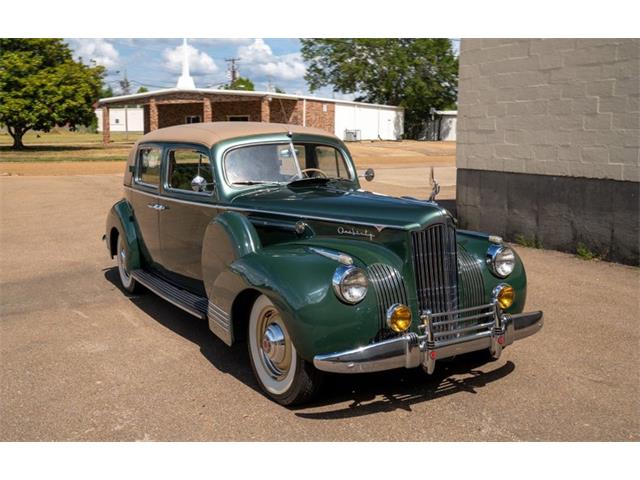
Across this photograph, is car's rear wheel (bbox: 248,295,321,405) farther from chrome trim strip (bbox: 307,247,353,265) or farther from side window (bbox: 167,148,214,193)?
side window (bbox: 167,148,214,193)

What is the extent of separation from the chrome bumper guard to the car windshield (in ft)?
6.36

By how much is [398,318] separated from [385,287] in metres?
0.22

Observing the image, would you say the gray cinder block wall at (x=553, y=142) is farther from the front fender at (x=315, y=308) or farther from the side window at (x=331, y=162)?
the front fender at (x=315, y=308)

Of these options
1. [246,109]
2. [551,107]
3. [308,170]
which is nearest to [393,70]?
[246,109]

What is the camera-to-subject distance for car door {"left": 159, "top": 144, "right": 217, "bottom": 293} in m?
5.48

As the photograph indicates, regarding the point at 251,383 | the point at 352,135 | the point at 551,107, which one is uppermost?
the point at 352,135

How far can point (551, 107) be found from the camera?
905 cm

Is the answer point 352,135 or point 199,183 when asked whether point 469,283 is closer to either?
point 199,183

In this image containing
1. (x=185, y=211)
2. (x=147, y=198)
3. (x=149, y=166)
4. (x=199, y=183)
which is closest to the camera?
(x=199, y=183)

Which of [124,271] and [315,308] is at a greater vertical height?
[315,308]

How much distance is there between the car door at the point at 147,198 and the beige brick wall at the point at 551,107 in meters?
5.57

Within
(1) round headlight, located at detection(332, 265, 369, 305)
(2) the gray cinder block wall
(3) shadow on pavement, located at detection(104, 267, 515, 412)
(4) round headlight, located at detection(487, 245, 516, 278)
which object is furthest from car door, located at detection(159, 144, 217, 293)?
(2) the gray cinder block wall
